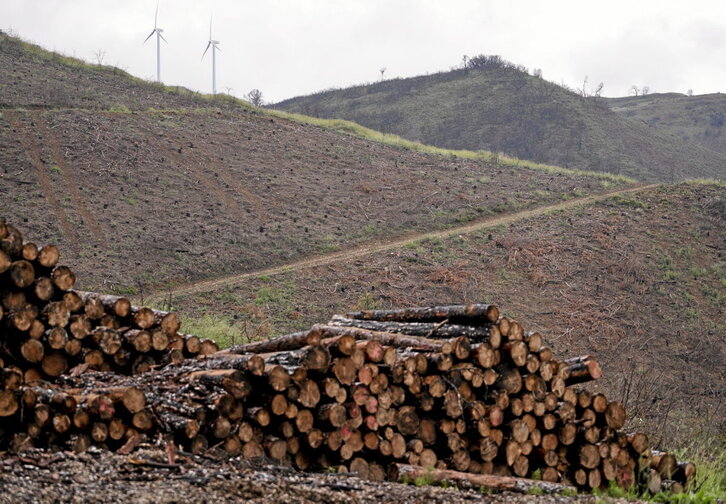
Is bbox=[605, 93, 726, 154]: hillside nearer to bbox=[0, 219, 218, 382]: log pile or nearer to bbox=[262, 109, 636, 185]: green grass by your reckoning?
bbox=[262, 109, 636, 185]: green grass

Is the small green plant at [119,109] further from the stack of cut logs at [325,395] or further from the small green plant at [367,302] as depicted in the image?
the stack of cut logs at [325,395]

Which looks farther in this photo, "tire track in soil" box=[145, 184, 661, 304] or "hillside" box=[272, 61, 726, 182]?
"hillside" box=[272, 61, 726, 182]

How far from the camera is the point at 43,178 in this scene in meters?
21.9

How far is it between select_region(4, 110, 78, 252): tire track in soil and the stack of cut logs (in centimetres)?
1192

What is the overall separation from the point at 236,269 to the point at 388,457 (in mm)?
13527

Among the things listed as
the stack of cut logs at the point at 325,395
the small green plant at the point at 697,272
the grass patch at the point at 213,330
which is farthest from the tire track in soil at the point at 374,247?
the stack of cut logs at the point at 325,395

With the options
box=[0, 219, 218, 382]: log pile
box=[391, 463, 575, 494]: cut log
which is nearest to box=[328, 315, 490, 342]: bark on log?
box=[391, 463, 575, 494]: cut log

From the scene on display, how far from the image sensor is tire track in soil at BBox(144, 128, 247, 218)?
23.5 m

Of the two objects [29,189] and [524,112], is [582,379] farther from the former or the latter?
[524,112]

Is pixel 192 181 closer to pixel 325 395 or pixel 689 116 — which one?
pixel 325 395

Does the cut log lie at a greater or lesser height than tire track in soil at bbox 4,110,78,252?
lesser

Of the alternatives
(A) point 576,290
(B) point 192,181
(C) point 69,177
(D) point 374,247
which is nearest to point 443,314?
(A) point 576,290

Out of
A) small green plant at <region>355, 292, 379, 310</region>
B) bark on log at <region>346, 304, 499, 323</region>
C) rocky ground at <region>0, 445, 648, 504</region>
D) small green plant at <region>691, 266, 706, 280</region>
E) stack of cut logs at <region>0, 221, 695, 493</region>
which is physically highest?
small green plant at <region>691, 266, 706, 280</region>

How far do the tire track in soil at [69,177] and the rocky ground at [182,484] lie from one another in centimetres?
1430
